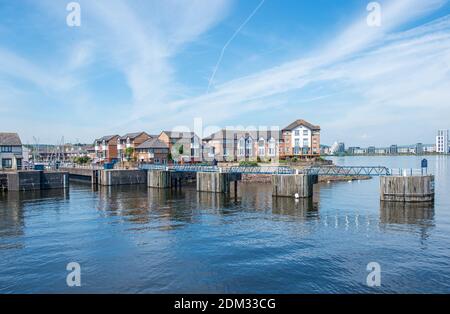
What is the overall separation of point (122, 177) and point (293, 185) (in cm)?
3649

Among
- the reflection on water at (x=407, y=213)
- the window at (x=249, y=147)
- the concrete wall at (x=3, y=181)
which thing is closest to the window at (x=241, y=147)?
the window at (x=249, y=147)

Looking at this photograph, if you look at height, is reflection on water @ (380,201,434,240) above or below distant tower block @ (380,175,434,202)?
below

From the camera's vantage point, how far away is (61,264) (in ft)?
65.2

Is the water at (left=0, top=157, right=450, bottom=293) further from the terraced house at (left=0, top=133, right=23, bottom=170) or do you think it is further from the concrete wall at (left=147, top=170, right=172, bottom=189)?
the terraced house at (left=0, top=133, right=23, bottom=170)

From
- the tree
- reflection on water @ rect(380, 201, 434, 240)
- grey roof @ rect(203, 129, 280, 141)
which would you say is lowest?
reflection on water @ rect(380, 201, 434, 240)

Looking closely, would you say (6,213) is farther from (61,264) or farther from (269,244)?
(269,244)

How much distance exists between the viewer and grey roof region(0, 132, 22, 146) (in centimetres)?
6419

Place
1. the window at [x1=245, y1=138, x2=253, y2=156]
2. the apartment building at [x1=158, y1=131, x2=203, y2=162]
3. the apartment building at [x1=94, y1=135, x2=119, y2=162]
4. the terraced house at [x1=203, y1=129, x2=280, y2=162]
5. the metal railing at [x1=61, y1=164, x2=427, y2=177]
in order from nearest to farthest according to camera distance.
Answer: the metal railing at [x1=61, y1=164, x2=427, y2=177], the apartment building at [x1=158, y1=131, x2=203, y2=162], the terraced house at [x1=203, y1=129, x2=280, y2=162], the window at [x1=245, y1=138, x2=253, y2=156], the apartment building at [x1=94, y1=135, x2=119, y2=162]

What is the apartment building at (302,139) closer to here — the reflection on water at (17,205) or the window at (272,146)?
the window at (272,146)

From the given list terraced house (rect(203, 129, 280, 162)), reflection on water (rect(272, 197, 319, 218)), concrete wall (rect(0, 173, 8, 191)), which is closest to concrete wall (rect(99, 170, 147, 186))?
concrete wall (rect(0, 173, 8, 191))

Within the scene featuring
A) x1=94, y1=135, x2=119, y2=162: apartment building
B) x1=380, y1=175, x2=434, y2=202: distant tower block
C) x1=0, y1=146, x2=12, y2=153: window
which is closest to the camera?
x1=380, y1=175, x2=434, y2=202: distant tower block

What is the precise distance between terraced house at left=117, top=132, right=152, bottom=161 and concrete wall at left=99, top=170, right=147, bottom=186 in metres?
26.9

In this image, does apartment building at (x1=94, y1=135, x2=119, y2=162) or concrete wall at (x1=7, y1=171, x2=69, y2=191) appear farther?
apartment building at (x1=94, y1=135, x2=119, y2=162)
